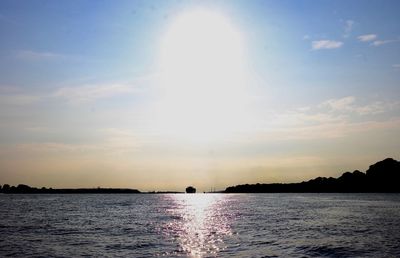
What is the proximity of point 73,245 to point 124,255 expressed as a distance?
29.9 ft

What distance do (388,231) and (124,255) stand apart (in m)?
35.8

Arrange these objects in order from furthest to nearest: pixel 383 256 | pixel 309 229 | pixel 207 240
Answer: pixel 309 229 → pixel 207 240 → pixel 383 256

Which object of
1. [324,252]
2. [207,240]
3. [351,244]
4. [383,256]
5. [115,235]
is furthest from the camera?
[115,235]

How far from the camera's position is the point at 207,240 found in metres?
50.6

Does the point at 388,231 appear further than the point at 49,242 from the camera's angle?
Yes

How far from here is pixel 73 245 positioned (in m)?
45.8

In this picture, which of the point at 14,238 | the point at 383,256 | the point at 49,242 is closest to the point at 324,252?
the point at 383,256

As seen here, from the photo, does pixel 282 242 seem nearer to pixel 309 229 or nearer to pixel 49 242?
pixel 309 229

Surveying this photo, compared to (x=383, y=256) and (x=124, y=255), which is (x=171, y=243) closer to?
(x=124, y=255)

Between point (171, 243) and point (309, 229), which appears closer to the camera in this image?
point (171, 243)

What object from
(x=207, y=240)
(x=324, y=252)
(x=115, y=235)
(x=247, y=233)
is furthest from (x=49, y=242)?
(x=324, y=252)

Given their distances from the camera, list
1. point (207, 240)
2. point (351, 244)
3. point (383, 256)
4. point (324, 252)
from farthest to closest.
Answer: point (207, 240) → point (351, 244) → point (324, 252) → point (383, 256)

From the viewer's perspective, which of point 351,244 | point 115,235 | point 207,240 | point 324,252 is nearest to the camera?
point 324,252

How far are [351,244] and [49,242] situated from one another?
32.6 m
